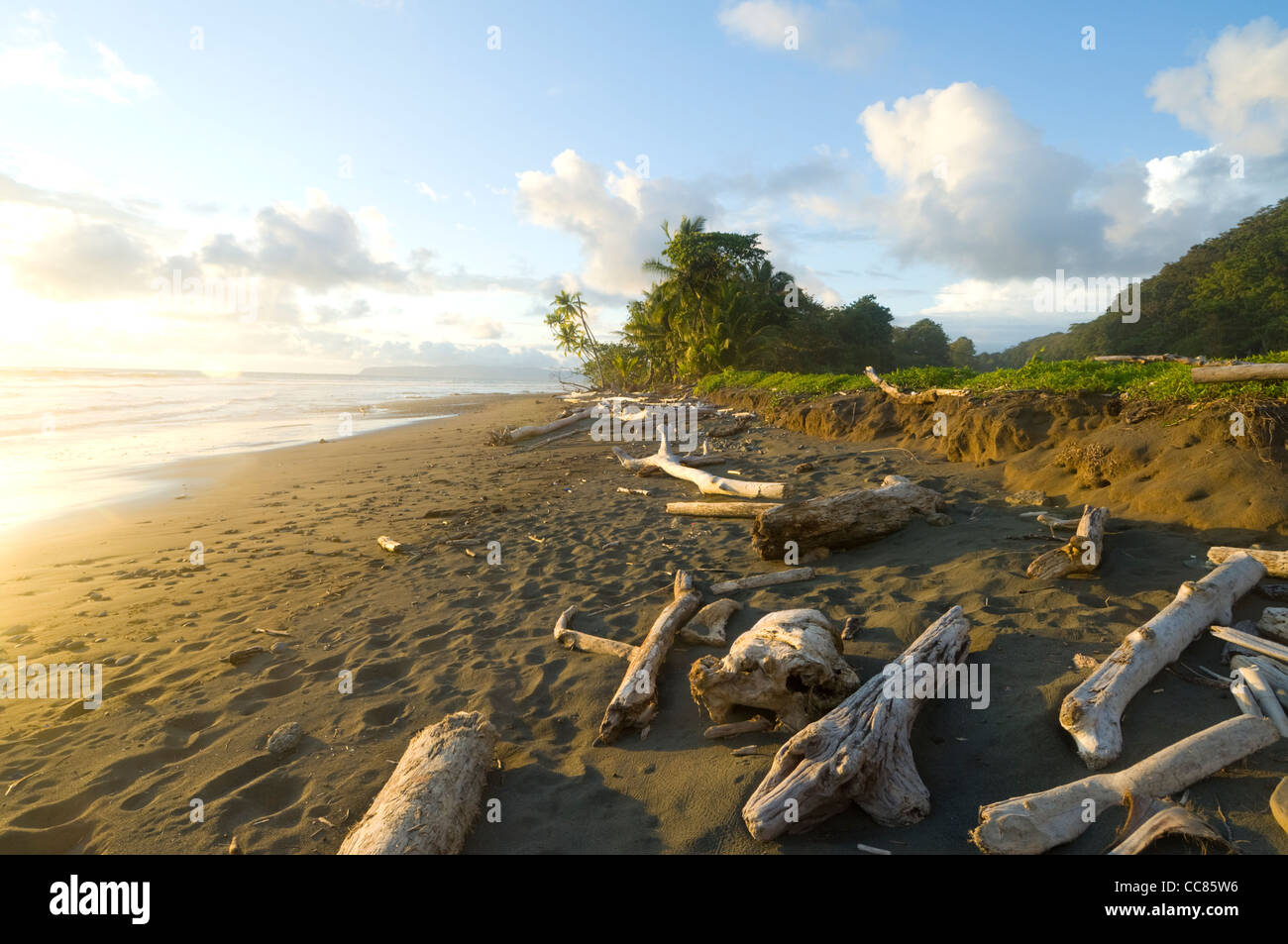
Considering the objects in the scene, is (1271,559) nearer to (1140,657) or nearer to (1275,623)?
(1275,623)

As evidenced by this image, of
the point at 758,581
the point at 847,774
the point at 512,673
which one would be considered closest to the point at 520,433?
the point at 758,581

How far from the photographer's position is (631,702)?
A: 3.86 m

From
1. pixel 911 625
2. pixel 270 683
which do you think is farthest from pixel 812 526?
pixel 270 683

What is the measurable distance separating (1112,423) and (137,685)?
1052cm

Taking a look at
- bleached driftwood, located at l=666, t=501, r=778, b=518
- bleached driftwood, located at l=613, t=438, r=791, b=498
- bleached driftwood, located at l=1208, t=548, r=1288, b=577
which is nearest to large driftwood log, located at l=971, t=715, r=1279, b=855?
bleached driftwood, located at l=1208, t=548, r=1288, b=577

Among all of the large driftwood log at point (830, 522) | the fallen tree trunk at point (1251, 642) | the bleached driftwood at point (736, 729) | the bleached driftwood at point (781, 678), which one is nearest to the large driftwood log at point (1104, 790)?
the fallen tree trunk at point (1251, 642)

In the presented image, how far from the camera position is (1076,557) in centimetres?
466

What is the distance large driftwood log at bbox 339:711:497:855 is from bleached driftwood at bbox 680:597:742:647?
1.69 metres

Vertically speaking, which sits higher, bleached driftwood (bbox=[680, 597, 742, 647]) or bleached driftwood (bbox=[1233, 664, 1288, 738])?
bleached driftwood (bbox=[1233, 664, 1288, 738])

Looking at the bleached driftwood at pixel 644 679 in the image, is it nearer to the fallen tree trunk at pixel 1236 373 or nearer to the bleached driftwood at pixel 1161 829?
the bleached driftwood at pixel 1161 829

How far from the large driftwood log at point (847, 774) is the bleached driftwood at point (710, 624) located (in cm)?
152

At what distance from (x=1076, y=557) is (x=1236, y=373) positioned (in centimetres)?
377

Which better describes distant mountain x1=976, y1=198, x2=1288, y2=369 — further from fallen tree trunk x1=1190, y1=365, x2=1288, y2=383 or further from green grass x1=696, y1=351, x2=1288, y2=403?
fallen tree trunk x1=1190, y1=365, x2=1288, y2=383

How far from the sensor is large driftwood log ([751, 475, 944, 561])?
607 cm
